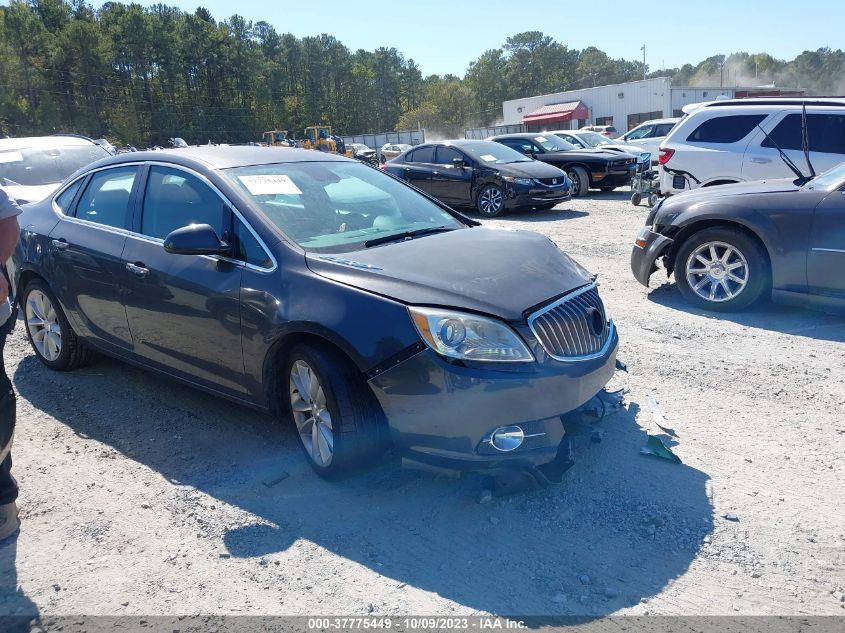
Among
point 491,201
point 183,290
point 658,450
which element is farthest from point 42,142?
point 658,450

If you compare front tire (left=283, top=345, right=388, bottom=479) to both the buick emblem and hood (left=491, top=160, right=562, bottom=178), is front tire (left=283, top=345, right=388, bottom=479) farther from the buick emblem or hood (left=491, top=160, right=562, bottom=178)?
hood (left=491, top=160, right=562, bottom=178)

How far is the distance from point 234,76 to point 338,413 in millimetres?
97313

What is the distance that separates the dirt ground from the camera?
274 cm

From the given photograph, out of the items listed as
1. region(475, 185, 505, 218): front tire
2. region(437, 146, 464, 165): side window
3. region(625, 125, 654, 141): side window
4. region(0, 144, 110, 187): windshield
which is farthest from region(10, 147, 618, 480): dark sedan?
region(625, 125, 654, 141): side window

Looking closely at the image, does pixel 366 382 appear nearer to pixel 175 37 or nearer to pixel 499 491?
pixel 499 491

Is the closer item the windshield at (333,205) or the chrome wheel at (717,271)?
the windshield at (333,205)

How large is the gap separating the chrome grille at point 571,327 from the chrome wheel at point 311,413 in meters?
1.12

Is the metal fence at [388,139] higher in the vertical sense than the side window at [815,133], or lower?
higher

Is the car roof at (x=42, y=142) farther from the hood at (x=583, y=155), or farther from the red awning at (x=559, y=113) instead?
the red awning at (x=559, y=113)

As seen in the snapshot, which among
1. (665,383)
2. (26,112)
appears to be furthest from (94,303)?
(26,112)

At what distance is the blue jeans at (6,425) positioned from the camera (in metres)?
3.20

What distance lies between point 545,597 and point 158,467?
7.74 ft

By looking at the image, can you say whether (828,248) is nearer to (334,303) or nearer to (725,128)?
(334,303)

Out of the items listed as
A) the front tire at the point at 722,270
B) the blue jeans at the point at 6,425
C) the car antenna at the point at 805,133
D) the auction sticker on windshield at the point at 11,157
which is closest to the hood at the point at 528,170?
the car antenna at the point at 805,133
